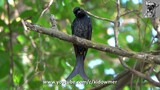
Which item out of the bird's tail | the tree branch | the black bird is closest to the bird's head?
the black bird

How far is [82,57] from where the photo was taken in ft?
10.3

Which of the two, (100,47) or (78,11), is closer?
(100,47)

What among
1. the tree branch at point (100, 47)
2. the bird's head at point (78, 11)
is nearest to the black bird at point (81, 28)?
the bird's head at point (78, 11)

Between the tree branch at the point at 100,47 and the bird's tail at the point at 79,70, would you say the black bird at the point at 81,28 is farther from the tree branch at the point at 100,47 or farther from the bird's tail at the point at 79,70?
the tree branch at the point at 100,47

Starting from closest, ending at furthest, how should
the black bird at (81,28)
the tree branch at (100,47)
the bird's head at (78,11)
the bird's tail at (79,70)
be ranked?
1. the tree branch at (100,47)
2. the bird's tail at (79,70)
3. the black bird at (81,28)
4. the bird's head at (78,11)

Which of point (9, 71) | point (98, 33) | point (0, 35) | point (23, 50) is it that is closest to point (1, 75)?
point (9, 71)

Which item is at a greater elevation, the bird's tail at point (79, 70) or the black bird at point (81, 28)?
the black bird at point (81, 28)

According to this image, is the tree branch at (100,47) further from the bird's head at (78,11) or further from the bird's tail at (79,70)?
the bird's head at (78,11)

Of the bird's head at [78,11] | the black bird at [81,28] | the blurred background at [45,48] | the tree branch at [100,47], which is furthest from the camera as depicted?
the blurred background at [45,48]

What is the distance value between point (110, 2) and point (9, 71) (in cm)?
128

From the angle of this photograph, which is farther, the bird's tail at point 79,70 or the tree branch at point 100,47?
the bird's tail at point 79,70

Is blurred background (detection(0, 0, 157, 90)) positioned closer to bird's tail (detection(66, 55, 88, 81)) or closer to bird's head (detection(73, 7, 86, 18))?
bird's head (detection(73, 7, 86, 18))

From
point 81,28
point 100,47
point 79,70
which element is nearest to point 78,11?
point 81,28

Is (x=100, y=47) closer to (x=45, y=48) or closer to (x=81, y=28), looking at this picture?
(x=81, y=28)
